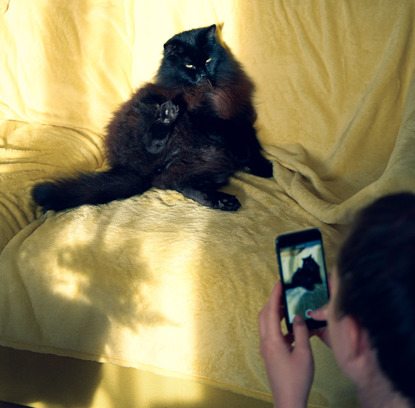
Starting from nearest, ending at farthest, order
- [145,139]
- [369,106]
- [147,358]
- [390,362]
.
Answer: [390,362] → [147,358] → [369,106] → [145,139]

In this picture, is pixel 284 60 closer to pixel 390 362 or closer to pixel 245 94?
pixel 245 94

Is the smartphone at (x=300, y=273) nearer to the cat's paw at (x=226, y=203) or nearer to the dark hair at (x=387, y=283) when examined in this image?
the dark hair at (x=387, y=283)

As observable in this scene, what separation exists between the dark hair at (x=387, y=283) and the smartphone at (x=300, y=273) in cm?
23

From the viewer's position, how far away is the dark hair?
0.51m

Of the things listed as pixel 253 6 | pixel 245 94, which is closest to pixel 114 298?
pixel 245 94

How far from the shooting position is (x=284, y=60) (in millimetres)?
1613

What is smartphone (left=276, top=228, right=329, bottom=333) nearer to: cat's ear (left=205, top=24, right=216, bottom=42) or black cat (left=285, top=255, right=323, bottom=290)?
black cat (left=285, top=255, right=323, bottom=290)

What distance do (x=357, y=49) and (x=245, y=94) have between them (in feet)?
1.44

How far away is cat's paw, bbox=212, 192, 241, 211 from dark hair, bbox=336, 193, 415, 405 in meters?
0.85

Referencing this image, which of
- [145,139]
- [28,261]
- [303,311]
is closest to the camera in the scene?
[303,311]

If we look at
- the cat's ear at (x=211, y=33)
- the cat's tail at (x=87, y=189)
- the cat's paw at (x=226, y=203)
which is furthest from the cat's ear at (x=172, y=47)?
the cat's paw at (x=226, y=203)

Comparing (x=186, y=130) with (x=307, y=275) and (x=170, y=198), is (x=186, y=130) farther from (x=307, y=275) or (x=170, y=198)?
(x=307, y=275)

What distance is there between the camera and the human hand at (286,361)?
0.71 meters

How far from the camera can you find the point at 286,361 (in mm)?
727
